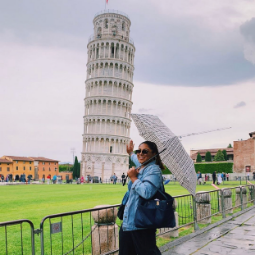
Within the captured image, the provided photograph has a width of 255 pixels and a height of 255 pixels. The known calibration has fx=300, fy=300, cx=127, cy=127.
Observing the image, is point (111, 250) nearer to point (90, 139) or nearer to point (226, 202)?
point (226, 202)

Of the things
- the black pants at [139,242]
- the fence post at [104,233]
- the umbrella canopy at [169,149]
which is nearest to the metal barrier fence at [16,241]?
the fence post at [104,233]

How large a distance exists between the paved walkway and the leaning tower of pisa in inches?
2228

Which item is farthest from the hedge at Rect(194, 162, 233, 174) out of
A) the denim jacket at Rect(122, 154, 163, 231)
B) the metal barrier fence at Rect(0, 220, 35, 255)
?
the denim jacket at Rect(122, 154, 163, 231)

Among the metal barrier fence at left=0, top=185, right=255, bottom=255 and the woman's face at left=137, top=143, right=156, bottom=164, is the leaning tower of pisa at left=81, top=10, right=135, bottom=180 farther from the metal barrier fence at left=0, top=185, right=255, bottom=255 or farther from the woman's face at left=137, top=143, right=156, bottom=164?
the woman's face at left=137, top=143, right=156, bottom=164

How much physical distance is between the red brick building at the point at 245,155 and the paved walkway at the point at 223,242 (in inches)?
2031

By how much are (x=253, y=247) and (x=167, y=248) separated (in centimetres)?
175

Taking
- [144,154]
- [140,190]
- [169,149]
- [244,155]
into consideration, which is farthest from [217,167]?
[140,190]

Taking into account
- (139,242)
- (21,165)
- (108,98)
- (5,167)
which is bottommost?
(5,167)

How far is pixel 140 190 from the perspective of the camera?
10.6 ft

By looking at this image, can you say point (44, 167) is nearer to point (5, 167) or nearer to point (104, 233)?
point (5, 167)

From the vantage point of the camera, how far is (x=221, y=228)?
305 inches

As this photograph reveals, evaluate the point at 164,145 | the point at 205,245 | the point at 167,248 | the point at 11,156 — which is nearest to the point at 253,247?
the point at 205,245

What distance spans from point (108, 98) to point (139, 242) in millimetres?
62114

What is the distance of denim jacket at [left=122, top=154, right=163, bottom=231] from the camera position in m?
3.24
